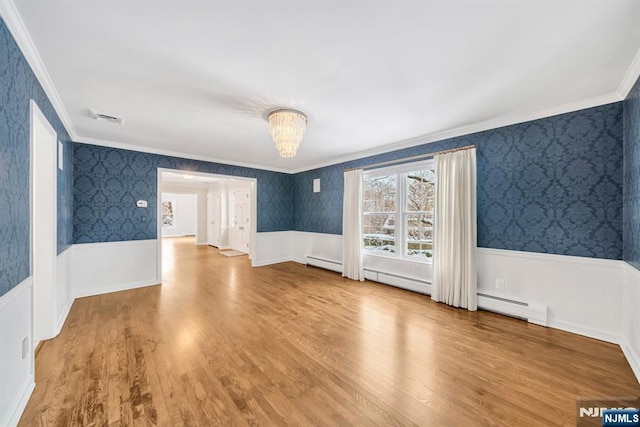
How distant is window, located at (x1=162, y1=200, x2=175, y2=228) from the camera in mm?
12659

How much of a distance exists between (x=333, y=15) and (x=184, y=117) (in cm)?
238

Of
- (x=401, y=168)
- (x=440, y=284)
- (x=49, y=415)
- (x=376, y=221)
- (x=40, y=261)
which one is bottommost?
(x=49, y=415)

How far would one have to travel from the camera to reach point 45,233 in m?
2.60

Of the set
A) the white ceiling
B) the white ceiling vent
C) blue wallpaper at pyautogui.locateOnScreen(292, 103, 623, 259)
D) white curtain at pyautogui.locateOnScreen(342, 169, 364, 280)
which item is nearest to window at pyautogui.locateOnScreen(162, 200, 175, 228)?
the white ceiling

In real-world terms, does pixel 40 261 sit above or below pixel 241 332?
above

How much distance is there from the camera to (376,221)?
191 inches

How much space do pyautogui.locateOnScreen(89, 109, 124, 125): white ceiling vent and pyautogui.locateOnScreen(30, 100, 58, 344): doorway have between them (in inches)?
19.4

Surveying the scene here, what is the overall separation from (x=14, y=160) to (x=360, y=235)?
4.35m

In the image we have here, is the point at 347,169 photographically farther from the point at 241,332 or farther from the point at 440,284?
the point at 241,332

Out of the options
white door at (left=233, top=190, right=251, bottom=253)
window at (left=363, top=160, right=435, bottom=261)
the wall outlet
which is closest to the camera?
the wall outlet

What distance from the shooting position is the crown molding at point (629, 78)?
78.1 inches

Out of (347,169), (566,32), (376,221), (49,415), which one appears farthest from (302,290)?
(566,32)

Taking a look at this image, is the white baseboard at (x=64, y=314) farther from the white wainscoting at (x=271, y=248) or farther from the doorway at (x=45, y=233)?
the white wainscoting at (x=271, y=248)

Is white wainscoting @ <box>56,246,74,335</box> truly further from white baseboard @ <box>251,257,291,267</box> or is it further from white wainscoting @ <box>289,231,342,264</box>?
white wainscoting @ <box>289,231,342,264</box>
